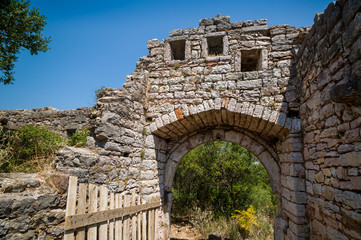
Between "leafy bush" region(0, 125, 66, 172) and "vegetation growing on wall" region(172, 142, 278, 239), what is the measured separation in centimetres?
580

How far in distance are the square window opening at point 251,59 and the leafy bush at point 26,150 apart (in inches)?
154

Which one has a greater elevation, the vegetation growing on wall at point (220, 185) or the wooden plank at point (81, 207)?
the wooden plank at point (81, 207)

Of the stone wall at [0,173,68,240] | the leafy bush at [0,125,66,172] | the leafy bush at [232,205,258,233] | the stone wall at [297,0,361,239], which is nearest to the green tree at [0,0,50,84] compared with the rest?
the leafy bush at [0,125,66,172]

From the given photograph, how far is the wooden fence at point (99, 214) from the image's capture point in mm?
1891

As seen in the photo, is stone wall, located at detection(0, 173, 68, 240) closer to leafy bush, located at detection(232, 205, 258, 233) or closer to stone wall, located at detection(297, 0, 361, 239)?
stone wall, located at detection(297, 0, 361, 239)

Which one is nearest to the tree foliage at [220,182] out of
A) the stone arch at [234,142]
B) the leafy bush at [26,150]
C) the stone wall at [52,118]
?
the stone arch at [234,142]

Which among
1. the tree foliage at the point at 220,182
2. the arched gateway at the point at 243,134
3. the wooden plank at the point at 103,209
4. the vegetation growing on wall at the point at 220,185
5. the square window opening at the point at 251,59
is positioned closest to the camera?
the wooden plank at the point at 103,209

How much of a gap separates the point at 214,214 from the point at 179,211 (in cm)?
141

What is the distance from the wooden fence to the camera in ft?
6.20

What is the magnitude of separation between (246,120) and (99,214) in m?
3.04

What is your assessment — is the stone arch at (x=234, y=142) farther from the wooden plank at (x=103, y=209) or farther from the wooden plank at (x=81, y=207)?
the wooden plank at (x=81, y=207)

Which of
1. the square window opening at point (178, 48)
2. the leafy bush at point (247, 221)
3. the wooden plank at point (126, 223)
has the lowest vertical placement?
the leafy bush at point (247, 221)

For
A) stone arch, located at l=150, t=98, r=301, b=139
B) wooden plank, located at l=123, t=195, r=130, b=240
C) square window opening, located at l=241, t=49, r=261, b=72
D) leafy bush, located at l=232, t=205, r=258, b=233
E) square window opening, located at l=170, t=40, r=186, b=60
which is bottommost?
leafy bush, located at l=232, t=205, r=258, b=233

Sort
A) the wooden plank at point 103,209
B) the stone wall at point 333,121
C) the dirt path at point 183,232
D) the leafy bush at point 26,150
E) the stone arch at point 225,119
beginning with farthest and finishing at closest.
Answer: the dirt path at point 183,232, the stone arch at point 225,119, the leafy bush at point 26,150, the wooden plank at point 103,209, the stone wall at point 333,121
